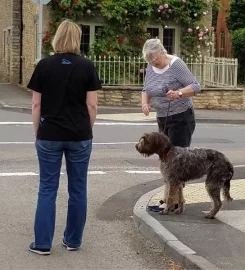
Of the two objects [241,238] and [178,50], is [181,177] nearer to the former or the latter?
[241,238]

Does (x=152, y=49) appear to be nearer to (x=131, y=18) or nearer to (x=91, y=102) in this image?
(x=91, y=102)

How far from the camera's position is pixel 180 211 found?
740 cm

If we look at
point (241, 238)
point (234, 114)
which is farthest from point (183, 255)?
point (234, 114)

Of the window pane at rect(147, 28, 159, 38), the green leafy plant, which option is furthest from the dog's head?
the green leafy plant

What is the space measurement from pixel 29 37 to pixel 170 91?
21426 mm

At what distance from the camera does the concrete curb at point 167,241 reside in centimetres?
562

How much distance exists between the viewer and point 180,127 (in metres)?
7.27

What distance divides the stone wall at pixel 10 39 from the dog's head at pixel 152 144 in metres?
23.6

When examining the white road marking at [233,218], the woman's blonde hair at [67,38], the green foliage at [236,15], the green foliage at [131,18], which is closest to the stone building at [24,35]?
the green foliage at [131,18]

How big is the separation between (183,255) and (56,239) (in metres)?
1.40

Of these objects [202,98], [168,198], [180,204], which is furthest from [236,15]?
[168,198]

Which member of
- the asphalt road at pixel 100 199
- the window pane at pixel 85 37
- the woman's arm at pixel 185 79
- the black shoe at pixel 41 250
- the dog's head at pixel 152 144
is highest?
the window pane at pixel 85 37

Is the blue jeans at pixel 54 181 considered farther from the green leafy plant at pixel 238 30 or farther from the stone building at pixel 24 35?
the green leafy plant at pixel 238 30

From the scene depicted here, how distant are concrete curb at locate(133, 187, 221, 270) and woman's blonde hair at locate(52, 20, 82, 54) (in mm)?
1971
